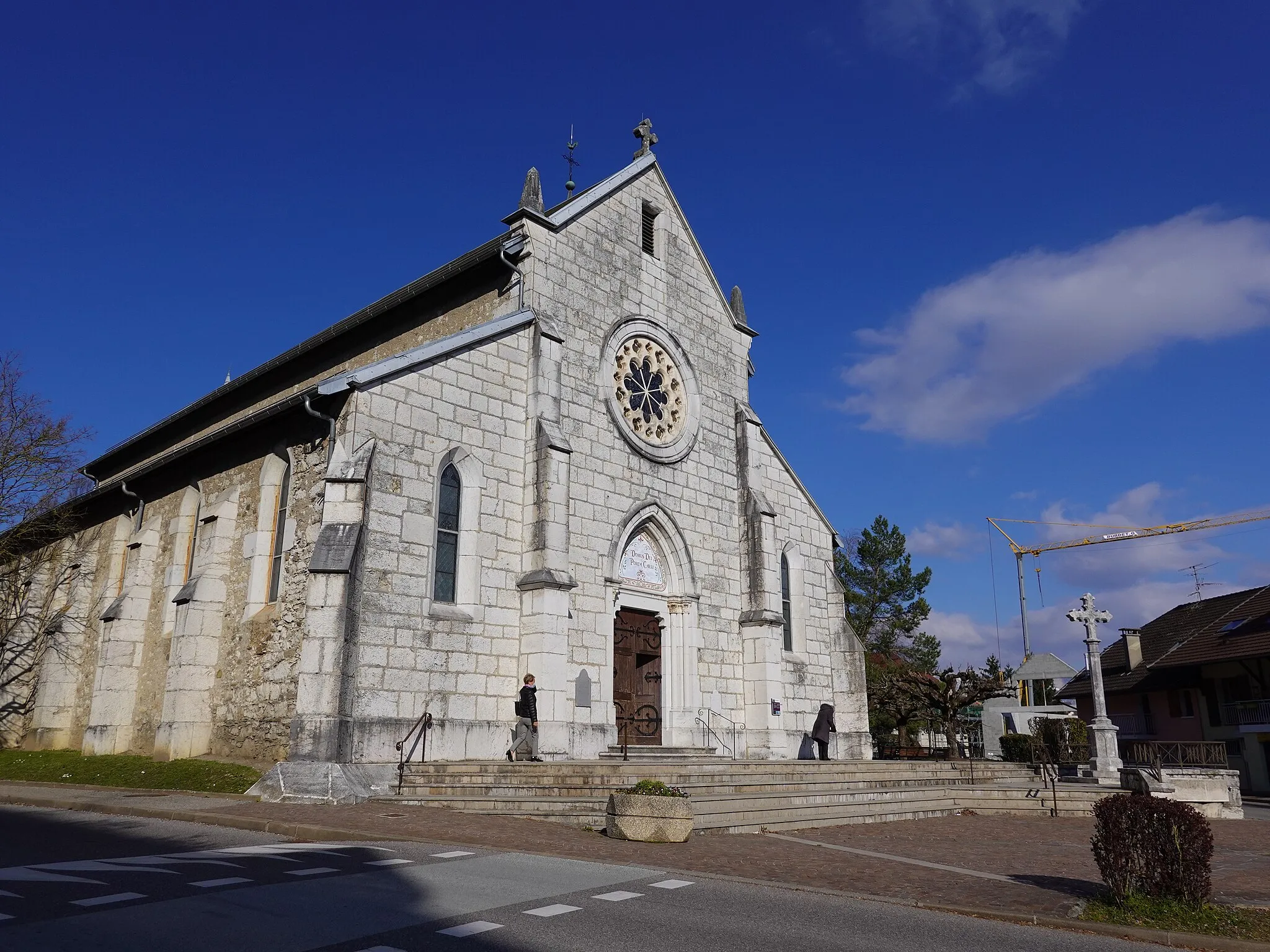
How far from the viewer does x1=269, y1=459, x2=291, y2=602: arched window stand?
17688 millimetres

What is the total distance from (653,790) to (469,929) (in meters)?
5.38

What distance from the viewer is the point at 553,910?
22.3ft

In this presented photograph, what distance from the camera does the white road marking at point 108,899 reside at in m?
6.53

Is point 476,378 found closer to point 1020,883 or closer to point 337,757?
point 337,757

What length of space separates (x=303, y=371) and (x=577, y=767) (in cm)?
1463

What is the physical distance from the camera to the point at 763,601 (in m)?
22.3

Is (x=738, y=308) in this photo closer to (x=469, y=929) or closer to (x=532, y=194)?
(x=532, y=194)

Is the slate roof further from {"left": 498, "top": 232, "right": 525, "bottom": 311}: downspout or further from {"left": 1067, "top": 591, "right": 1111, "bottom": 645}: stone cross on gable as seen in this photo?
{"left": 498, "top": 232, "right": 525, "bottom": 311}: downspout

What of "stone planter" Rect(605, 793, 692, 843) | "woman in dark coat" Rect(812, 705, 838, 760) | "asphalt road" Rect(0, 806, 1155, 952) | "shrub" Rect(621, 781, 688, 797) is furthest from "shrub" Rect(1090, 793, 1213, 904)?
"woman in dark coat" Rect(812, 705, 838, 760)

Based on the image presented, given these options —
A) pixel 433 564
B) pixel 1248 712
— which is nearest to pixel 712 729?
pixel 433 564

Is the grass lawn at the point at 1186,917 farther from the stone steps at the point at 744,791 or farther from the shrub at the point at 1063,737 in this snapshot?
the shrub at the point at 1063,737

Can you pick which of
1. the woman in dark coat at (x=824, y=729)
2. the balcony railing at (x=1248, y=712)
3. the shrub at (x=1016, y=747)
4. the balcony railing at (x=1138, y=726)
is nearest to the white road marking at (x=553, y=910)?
the woman in dark coat at (x=824, y=729)

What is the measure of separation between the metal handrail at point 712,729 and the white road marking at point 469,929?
14.6 m

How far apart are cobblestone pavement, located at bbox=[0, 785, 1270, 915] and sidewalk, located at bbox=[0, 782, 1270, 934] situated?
0.09 ft
